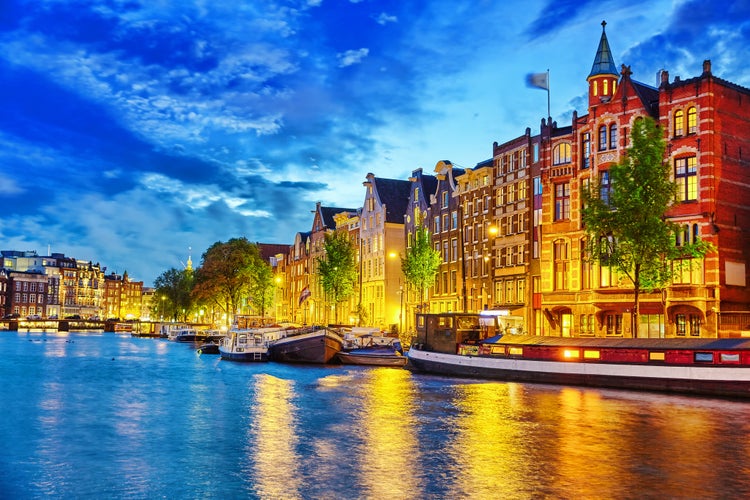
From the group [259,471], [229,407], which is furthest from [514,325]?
[259,471]

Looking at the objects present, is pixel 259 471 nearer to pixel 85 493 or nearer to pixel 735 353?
pixel 85 493

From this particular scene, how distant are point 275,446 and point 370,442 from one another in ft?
10.2

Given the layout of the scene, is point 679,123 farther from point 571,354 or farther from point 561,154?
point 571,354

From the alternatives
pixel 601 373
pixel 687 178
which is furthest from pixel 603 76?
pixel 601 373

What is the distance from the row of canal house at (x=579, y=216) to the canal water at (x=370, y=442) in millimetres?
15661

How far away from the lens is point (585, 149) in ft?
203

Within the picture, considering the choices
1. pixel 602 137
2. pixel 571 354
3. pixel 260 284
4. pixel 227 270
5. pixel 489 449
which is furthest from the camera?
pixel 260 284

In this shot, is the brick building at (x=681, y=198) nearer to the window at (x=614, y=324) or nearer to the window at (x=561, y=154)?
the window at (x=614, y=324)

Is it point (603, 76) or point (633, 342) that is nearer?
point (633, 342)

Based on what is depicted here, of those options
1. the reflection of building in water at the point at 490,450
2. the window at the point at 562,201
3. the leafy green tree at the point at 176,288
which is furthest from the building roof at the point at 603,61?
the leafy green tree at the point at 176,288

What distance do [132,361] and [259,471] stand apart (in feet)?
188

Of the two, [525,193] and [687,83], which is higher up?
[687,83]

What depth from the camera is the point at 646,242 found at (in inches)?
1818

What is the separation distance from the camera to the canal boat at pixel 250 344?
235 feet
